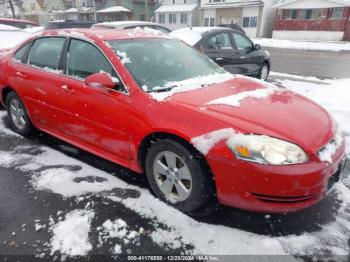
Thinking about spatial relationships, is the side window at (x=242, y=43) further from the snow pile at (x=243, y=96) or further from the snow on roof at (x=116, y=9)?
the snow on roof at (x=116, y=9)

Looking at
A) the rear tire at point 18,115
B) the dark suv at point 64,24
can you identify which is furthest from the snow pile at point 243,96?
the dark suv at point 64,24

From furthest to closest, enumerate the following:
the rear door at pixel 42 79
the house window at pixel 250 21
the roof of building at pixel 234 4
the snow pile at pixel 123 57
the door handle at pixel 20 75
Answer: the house window at pixel 250 21, the roof of building at pixel 234 4, the door handle at pixel 20 75, the rear door at pixel 42 79, the snow pile at pixel 123 57

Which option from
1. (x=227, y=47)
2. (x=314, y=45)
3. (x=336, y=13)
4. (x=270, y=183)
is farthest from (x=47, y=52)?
(x=336, y=13)

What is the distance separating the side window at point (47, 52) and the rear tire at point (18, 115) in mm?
673

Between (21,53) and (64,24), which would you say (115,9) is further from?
(21,53)

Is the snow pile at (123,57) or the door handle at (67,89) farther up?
the snow pile at (123,57)

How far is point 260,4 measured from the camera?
105 ft

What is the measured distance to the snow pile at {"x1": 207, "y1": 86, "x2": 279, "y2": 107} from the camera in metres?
2.94

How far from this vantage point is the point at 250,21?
33.5 metres

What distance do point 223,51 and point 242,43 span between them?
853 millimetres

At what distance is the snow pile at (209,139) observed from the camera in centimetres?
257

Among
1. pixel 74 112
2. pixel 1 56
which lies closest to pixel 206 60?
pixel 74 112

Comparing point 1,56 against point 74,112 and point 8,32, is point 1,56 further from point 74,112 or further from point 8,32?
point 8,32

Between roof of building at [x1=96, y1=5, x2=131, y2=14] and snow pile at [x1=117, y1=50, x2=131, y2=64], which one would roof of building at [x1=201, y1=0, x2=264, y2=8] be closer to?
roof of building at [x1=96, y1=5, x2=131, y2=14]
